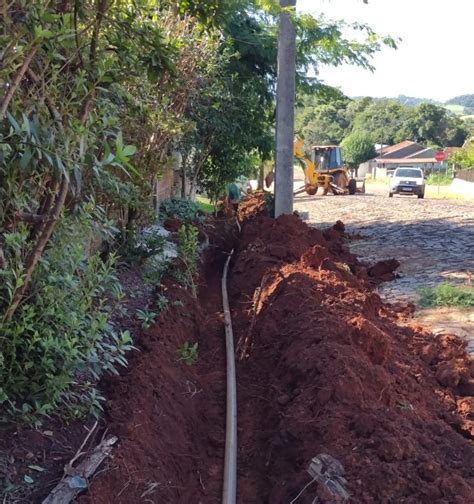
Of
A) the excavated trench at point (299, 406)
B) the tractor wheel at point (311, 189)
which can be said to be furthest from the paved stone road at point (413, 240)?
the tractor wheel at point (311, 189)

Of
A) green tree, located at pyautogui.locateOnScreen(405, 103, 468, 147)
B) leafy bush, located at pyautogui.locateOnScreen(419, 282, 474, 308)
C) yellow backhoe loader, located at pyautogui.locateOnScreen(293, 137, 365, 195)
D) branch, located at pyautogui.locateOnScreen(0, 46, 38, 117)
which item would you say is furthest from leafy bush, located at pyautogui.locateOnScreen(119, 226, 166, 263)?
green tree, located at pyautogui.locateOnScreen(405, 103, 468, 147)

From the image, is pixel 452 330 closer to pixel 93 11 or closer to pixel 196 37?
pixel 93 11

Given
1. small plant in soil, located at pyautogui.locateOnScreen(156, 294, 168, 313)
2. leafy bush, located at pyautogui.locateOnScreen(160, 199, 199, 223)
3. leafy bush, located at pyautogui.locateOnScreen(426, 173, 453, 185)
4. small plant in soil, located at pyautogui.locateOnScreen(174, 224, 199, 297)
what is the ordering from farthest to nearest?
leafy bush, located at pyautogui.locateOnScreen(426, 173, 453, 185), leafy bush, located at pyautogui.locateOnScreen(160, 199, 199, 223), small plant in soil, located at pyautogui.locateOnScreen(174, 224, 199, 297), small plant in soil, located at pyautogui.locateOnScreen(156, 294, 168, 313)

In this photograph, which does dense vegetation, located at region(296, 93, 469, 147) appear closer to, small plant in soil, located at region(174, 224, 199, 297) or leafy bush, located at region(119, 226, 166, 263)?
small plant in soil, located at region(174, 224, 199, 297)

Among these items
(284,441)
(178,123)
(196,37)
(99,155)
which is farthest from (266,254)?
(284,441)

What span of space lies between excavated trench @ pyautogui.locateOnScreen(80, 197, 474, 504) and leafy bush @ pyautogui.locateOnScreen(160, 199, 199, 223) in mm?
7316

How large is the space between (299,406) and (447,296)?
4945mm

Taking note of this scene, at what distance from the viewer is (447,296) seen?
9.52 meters

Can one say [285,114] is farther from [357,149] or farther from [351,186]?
[357,149]

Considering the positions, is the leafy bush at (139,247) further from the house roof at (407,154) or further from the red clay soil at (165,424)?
the house roof at (407,154)

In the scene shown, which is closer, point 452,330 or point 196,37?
point 452,330

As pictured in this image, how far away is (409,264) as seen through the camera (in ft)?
42.9

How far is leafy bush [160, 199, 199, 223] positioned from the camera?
1623 cm

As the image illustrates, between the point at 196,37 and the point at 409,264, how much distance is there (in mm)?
5832
